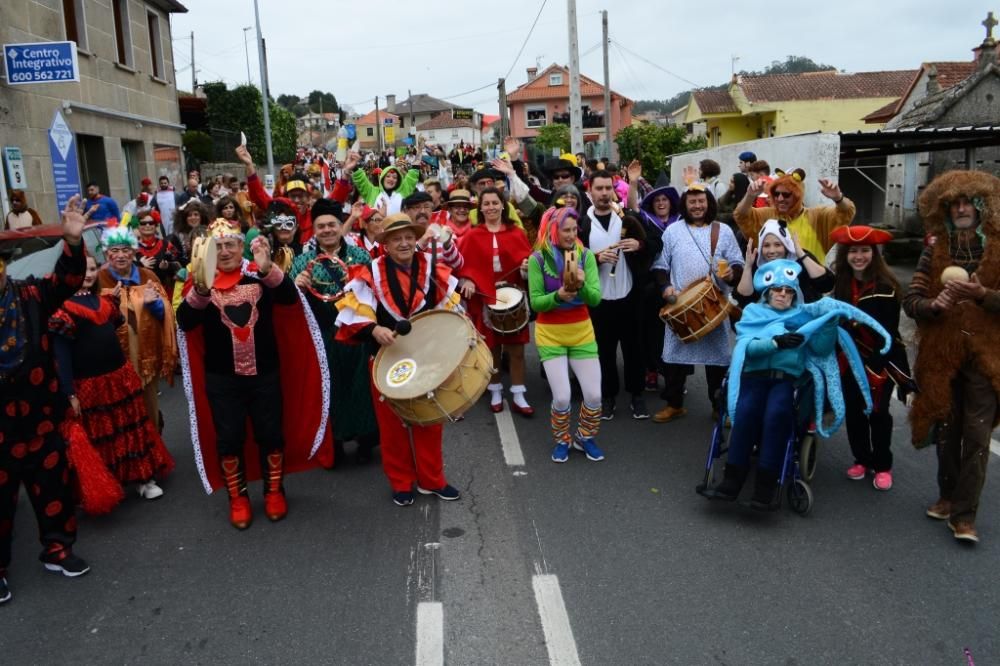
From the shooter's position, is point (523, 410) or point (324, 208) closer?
point (324, 208)

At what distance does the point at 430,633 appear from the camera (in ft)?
12.0

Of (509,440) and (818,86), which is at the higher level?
(818,86)

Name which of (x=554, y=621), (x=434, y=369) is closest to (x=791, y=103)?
(x=434, y=369)

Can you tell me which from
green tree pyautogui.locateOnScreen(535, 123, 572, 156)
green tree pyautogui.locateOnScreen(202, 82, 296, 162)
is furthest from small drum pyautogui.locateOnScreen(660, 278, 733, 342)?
green tree pyautogui.locateOnScreen(535, 123, 572, 156)

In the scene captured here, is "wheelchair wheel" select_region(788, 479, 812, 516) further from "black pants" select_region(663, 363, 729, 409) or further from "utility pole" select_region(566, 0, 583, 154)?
"utility pole" select_region(566, 0, 583, 154)

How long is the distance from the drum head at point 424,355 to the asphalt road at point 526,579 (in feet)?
2.95

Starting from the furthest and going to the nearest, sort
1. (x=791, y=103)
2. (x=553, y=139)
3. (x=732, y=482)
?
(x=553, y=139) → (x=791, y=103) → (x=732, y=482)

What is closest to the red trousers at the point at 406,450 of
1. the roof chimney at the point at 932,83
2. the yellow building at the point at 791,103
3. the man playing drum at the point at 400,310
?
the man playing drum at the point at 400,310

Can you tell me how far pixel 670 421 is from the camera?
22.0ft

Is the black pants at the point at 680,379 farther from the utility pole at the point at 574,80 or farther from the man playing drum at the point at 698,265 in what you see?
the utility pole at the point at 574,80

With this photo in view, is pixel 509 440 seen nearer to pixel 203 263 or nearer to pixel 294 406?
pixel 294 406

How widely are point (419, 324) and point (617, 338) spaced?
2.53m

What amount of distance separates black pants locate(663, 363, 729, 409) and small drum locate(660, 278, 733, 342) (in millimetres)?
467

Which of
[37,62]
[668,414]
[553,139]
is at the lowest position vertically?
[668,414]
